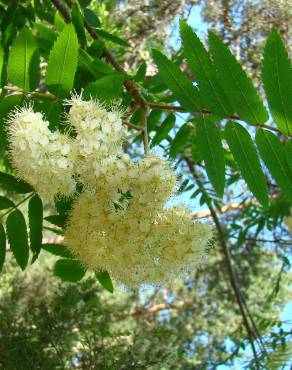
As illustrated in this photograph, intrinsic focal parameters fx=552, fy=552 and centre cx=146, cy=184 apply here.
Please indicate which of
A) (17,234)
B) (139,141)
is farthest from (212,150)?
(139,141)

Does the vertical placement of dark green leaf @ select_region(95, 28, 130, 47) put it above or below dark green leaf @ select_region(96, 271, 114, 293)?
above

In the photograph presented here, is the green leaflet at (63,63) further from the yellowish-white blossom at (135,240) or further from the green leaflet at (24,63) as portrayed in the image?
the yellowish-white blossom at (135,240)

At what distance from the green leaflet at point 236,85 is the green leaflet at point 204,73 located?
3cm

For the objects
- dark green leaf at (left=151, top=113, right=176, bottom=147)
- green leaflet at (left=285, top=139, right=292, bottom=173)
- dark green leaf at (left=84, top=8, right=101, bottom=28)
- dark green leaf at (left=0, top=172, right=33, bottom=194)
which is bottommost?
dark green leaf at (left=0, top=172, right=33, bottom=194)

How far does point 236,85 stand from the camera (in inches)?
60.7

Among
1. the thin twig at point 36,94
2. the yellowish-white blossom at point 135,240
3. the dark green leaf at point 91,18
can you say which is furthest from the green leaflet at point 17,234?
the dark green leaf at point 91,18

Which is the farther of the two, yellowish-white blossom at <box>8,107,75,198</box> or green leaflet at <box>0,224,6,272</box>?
green leaflet at <box>0,224,6,272</box>

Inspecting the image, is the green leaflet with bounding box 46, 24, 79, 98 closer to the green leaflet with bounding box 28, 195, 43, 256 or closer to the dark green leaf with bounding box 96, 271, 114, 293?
the green leaflet with bounding box 28, 195, 43, 256

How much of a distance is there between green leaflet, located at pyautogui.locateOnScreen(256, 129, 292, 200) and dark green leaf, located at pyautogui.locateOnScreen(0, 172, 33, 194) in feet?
2.60

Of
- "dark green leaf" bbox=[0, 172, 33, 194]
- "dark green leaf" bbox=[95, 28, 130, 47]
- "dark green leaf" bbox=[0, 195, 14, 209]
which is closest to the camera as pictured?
"dark green leaf" bbox=[0, 172, 33, 194]

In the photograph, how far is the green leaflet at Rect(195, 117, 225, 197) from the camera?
5.13 ft

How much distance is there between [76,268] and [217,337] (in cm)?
597

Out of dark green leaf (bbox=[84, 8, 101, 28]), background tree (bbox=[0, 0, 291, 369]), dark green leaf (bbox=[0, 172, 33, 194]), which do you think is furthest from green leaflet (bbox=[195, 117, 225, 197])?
dark green leaf (bbox=[84, 8, 101, 28])

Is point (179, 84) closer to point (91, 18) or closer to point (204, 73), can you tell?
point (204, 73)
